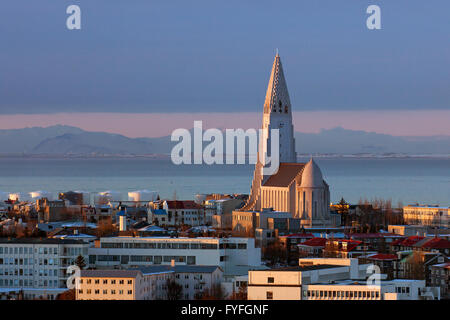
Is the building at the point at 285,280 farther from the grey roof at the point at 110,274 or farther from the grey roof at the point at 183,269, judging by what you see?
the grey roof at the point at 183,269

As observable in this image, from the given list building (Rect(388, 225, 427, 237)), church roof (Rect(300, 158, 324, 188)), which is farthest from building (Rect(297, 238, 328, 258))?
church roof (Rect(300, 158, 324, 188))

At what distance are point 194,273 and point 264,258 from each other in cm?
1250

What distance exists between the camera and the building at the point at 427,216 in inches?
3120

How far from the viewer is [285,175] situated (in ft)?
278

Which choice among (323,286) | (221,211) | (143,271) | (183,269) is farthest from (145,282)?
(221,211)

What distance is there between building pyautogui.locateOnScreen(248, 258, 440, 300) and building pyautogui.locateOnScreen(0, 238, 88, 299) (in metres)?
10.2

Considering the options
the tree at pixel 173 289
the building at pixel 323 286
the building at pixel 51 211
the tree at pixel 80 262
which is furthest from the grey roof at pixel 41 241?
the building at pixel 51 211

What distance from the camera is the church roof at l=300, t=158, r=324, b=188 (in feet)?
263

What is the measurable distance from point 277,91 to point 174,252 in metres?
39.9

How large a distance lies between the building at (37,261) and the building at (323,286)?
33.6 ft

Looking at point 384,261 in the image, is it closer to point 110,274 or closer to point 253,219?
Answer: point 110,274

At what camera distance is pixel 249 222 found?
72.8m
